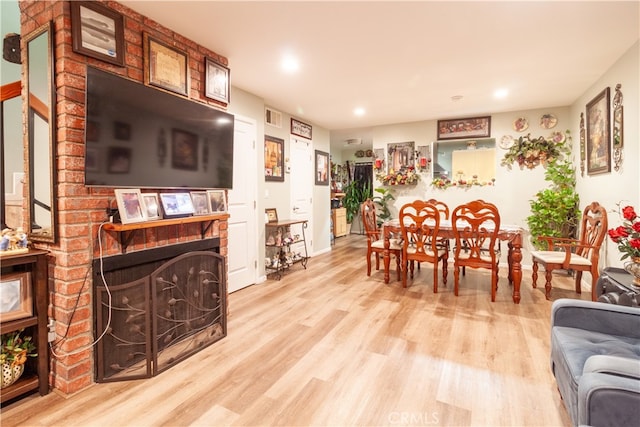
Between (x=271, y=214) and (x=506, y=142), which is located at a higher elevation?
(x=506, y=142)

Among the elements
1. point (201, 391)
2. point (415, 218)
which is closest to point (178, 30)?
point (201, 391)

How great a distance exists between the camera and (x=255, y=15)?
2227 mm

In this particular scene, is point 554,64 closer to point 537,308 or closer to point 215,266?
point 537,308

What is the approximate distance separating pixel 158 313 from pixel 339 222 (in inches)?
241

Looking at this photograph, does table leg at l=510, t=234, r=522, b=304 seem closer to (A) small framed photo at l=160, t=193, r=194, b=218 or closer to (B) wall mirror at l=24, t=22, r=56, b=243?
(A) small framed photo at l=160, t=193, r=194, b=218

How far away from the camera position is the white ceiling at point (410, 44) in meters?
2.16

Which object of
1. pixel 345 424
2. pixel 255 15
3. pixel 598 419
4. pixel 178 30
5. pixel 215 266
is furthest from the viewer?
pixel 215 266

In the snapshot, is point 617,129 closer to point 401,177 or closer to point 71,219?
point 401,177

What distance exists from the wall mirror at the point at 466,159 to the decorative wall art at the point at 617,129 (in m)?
2.04

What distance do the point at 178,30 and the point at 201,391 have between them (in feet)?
8.51

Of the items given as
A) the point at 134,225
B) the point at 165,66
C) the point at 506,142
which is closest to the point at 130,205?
the point at 134,225

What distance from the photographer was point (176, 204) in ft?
7.55

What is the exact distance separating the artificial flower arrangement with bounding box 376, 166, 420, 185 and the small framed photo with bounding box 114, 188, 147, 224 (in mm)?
4604

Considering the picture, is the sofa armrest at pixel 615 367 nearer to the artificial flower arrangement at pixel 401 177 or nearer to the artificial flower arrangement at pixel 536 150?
the artificial flower arrangement at pixel 536 150
